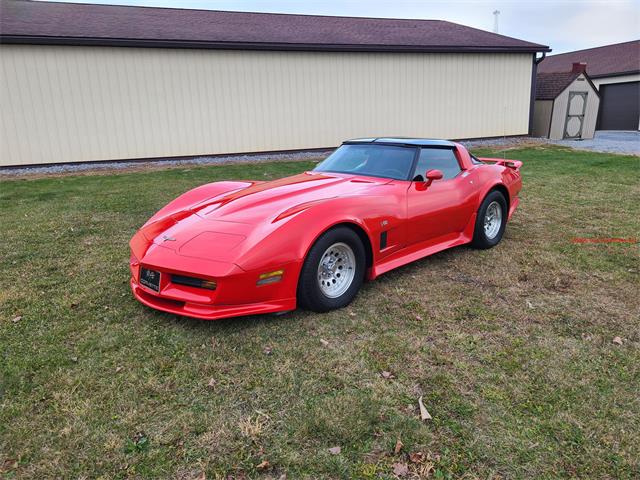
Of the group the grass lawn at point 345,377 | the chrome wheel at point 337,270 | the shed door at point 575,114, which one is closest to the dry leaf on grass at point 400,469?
the grass lawn at point 345,377

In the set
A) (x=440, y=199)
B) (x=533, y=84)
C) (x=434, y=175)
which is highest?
(x=533, y=84)

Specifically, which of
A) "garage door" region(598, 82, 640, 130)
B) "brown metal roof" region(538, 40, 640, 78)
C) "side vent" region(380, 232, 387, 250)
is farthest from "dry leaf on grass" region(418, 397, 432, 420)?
"brown metal roof" region(538, 40, 640, 78)

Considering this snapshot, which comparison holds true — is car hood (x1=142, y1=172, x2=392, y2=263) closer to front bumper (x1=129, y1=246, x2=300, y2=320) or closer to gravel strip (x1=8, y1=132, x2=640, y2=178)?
front bumper (x1=129, y1=246, x2=300, y2=320)

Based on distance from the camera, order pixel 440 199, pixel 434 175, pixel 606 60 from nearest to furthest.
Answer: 1. pixel 434 175
2. pixel 440 199
3. pixel 606 60

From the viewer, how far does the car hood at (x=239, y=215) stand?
10.4 ft

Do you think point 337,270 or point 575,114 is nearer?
point 337,270

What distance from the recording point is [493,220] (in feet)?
17.0

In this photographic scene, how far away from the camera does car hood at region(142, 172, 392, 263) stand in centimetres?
316

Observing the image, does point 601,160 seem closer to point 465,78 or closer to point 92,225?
point 465,78

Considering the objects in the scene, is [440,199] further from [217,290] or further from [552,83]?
[552,83]

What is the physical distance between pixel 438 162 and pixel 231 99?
397 inches

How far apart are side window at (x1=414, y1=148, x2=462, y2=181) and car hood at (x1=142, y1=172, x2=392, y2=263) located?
451 mm

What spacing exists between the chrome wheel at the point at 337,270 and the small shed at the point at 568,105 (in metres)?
17.0

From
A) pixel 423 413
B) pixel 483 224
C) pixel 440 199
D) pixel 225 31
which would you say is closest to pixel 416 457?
pixel 423 413
